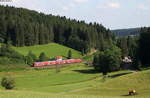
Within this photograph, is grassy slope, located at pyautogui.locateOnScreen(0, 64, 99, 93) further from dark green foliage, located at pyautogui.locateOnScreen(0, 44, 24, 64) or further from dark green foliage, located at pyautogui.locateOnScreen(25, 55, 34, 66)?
dark green foliage, located at pyautogui.locateOnScreen(25, 55, 34, 66)

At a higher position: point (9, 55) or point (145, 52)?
point (145, 52)

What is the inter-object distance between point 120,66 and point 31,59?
45390 millimetres

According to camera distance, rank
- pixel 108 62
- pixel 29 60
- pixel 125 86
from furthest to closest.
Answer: pixel 29 60 → pixel 108 62 → pixel 125 86

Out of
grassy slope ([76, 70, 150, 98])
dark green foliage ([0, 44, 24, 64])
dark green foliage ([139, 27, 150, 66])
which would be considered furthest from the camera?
dark green foliage ([0, 44, 24, 64])

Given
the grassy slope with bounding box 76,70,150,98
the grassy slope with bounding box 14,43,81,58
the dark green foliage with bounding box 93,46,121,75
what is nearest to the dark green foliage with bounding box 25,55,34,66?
the grassy slope with bounding box 14,43,81,58

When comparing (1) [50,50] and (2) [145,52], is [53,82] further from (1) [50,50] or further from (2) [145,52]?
(1) [50,50]

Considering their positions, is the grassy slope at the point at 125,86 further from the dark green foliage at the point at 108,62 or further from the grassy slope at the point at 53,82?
the dark green foliage at the point at 108,62

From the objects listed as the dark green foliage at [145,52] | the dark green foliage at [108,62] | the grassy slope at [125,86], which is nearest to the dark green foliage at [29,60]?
the dark green foliage at [108,62]

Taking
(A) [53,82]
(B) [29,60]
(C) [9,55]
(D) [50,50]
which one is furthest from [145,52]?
(D) [50,50]

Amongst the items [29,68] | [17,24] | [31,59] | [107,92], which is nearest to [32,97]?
[107,92]

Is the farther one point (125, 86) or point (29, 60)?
point (29, 60)

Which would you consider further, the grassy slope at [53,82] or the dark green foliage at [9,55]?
the dark green foliage at [9,55]

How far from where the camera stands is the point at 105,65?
10050cm

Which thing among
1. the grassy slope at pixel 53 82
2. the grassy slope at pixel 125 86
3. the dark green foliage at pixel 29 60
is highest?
the dark green foliage at pixel 29 60
